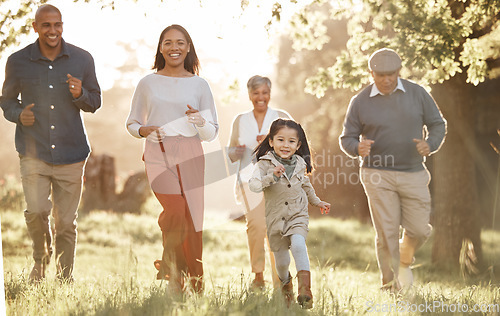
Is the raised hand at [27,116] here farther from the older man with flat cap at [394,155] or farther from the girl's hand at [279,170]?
the older man with flat cap at [394,155]

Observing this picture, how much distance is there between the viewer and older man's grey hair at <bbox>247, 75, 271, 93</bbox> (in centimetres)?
537

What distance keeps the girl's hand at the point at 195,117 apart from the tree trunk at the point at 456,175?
3789mm

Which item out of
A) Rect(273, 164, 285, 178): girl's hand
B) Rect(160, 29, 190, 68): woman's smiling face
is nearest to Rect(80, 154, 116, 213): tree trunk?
Rect(160, 29, 190, 68): woman's smiling face

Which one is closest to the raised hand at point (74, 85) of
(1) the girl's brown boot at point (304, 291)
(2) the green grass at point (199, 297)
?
(2) the green grass at point (199, 297)

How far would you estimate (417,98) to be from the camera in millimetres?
5207

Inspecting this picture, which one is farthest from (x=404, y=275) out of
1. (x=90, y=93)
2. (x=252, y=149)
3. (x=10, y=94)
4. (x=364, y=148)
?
(x=10, y=94)

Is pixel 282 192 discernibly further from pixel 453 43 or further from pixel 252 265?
pixel 453 43

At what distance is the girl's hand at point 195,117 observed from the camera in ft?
14.3

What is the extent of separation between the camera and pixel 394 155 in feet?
16.9

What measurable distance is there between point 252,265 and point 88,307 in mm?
1774

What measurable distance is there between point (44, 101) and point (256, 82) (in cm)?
188

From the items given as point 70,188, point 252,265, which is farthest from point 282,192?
point 70,188

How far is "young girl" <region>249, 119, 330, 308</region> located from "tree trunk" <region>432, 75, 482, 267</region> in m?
3.36

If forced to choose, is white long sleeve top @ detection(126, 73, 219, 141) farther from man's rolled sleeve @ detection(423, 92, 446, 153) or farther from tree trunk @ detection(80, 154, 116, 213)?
tree trunk @ detection(80, 154, 116, 213)
